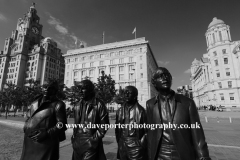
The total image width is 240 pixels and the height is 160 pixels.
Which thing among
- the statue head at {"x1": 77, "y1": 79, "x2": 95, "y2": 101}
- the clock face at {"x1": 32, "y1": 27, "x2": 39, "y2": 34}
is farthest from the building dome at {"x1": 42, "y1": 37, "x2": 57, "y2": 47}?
the statue head at {"x1": 77, "y1": 79, "x2": 95, "y2": 101}

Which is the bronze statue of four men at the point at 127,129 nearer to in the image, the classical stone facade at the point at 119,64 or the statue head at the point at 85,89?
the statue head at the point at 85,89

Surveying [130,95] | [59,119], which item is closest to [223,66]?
[130,95]

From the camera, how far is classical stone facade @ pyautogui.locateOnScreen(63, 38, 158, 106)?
43.8 metres

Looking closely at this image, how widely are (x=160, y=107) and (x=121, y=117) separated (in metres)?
1.53

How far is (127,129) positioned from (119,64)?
1767 inches

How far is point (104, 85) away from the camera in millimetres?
20844

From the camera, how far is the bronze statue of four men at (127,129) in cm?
181

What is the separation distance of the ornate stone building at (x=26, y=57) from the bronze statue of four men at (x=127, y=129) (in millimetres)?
72277

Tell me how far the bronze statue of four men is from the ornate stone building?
237ft

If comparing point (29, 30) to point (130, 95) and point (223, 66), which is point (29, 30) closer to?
point (130, 95)

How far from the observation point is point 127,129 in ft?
10.3

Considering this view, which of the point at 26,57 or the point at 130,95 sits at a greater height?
the point at 26,57

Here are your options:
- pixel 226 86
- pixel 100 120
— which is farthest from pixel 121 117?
pixel 226 86

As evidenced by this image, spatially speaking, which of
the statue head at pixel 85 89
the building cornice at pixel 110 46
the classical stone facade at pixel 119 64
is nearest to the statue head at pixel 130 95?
the statue head at pixel 85 89
